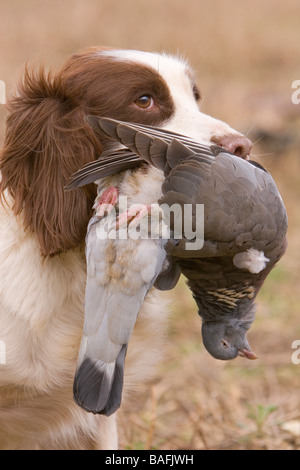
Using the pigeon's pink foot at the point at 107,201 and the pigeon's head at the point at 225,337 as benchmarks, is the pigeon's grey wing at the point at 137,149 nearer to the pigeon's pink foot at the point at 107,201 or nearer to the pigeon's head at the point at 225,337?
the pigeon's pink foot at the point at 107,201

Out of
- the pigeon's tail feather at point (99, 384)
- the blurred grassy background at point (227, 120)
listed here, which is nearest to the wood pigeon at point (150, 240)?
the pigeon's tail feather at point (99, 384)

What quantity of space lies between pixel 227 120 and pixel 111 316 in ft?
17.5

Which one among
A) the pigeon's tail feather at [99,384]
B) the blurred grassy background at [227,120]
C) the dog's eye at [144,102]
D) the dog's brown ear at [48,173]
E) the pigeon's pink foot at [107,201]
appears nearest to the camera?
the pigeon's tail feather at [99,384]

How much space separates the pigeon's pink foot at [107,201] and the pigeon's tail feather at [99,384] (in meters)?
0.35

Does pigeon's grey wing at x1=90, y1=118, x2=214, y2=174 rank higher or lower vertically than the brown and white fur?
higher

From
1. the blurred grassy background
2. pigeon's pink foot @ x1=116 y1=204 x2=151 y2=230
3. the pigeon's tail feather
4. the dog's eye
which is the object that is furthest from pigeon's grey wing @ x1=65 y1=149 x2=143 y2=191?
the blurred grassy background

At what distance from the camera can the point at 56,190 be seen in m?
2.23

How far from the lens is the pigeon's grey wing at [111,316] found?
1908 millimetres

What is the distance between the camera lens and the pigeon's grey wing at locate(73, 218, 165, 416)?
75.1 inches

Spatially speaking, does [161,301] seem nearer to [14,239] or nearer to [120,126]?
[14,239]

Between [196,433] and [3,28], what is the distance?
306 inches

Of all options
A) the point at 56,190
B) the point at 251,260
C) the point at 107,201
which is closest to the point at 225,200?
the point at 251,260

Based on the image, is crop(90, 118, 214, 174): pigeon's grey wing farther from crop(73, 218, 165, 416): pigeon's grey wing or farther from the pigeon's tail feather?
the pigeon's tail feather

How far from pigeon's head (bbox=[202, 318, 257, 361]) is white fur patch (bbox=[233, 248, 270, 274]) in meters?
0.30
